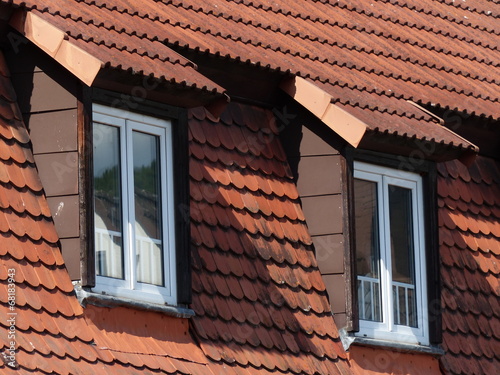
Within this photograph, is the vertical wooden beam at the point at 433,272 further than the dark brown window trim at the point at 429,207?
Yes

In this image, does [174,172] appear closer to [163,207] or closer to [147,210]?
[163,207]

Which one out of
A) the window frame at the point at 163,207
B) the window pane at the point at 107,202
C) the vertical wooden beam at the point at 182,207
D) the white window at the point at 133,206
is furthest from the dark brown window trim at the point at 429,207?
the window pane at the point at 107,202

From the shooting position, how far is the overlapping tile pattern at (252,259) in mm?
11188

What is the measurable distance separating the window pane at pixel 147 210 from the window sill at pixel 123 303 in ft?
0.75

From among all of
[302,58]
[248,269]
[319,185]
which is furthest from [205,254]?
[302,58]

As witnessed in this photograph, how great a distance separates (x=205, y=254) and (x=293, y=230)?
3.09ft

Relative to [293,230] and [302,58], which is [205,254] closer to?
[293,230]

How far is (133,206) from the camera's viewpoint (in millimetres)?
10789

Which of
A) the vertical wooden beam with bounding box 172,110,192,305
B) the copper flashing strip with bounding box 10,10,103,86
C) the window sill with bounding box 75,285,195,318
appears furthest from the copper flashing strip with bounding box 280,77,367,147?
the copper flashing strip with bounding box 10,10,103,86

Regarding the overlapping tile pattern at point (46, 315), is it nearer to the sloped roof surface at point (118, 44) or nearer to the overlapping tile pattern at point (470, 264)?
the sloped roof surface at point (118, 44)

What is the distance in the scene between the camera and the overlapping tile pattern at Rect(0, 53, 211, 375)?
977cm

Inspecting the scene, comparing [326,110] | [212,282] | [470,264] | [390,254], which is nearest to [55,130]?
[212,282]

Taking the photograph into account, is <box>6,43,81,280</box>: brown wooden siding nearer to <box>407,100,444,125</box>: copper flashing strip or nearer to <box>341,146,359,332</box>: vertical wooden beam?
<box>341,146,359,332</box>: vertical wooden beam

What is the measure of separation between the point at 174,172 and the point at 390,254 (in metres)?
1.93
